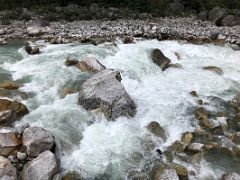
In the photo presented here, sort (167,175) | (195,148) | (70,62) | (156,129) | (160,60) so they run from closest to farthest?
(167,175), (195,148), (156,129), (70,62), (160,60)

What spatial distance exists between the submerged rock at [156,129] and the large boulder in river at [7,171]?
3.50m

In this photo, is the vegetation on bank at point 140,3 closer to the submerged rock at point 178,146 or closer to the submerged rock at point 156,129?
the submerged rock at point 156,129

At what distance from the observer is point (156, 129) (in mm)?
8812

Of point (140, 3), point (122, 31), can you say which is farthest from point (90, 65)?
point (140, 3)

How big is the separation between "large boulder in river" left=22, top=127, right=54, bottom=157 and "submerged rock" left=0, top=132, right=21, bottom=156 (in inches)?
6.8

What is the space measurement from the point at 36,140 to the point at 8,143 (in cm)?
63

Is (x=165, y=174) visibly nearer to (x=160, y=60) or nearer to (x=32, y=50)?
(x=160, y=60)

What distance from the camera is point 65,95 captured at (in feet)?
33.4

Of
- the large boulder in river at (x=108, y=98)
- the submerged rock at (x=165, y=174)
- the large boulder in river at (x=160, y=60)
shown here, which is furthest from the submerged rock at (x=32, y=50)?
the submerged rock at (x=165, y=174)

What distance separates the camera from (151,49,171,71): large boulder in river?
12992 millimetres

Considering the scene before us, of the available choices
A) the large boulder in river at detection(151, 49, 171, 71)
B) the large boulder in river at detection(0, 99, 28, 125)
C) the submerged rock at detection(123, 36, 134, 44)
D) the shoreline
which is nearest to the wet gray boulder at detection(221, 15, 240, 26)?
the shoreline

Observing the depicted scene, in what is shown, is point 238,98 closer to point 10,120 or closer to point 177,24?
point 10,120

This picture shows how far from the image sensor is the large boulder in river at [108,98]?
9.24 metres

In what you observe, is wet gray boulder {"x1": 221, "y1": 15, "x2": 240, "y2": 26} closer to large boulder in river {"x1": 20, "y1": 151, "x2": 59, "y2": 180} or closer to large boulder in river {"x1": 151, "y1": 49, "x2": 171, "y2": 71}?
large boulder in river {"x1": 151, "y1": 49, "x2": 171, "y2": 71}
